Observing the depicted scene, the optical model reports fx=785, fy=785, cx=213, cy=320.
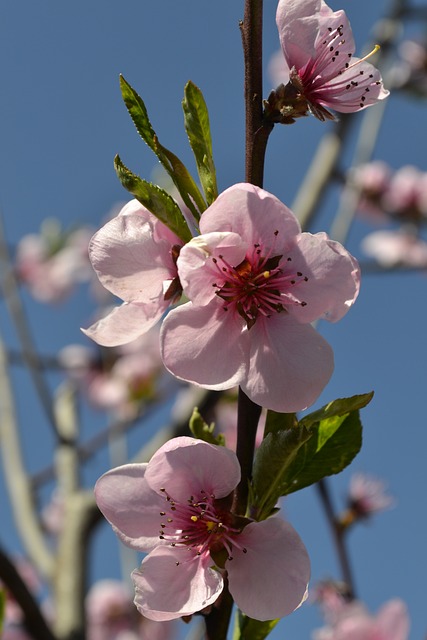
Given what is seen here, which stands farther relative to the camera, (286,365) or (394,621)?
(394,621)

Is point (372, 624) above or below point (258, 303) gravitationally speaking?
below

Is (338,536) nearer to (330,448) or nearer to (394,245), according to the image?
(330,448)

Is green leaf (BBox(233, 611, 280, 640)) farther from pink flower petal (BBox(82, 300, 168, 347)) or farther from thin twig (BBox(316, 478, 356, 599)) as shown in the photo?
thin twig (BBox(316, 478, 356, 599))

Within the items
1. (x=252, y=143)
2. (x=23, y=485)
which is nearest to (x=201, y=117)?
(x=252, y=143)

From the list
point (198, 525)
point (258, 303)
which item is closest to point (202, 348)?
point (258, 303)

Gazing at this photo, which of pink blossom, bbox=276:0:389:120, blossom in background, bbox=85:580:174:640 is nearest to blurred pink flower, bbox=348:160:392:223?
blossom in background, bbox=85:580:174:640

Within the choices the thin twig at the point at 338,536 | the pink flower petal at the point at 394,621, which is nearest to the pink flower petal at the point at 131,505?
the pink flower petal at the point at 394,621

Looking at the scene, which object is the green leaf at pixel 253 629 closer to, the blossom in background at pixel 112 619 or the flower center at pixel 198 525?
the flower center at pixel 198 525
